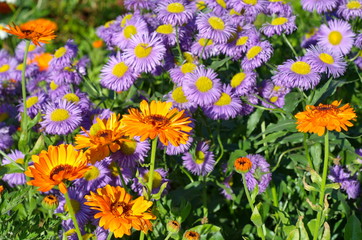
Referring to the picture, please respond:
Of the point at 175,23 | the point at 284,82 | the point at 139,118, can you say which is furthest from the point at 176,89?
the point at 139,118

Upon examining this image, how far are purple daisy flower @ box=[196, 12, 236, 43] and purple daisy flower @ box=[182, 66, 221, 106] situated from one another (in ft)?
0.46

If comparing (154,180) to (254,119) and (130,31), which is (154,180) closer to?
(254,119)

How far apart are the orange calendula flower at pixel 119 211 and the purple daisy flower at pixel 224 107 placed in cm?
57

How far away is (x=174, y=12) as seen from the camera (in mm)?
1947

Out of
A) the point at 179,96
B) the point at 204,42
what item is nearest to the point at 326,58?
the point at 204,42

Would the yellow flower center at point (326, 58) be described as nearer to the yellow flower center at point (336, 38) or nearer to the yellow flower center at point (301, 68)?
the yellow flower center at point (301, 68)

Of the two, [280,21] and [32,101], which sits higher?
[280,21]

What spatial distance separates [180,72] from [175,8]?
256 millimetres

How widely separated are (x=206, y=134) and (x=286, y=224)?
0.56m

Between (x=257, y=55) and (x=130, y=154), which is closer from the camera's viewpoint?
(x=130, y=154)

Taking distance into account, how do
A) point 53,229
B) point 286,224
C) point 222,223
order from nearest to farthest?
point 53,229, point 286,224, point 222,223

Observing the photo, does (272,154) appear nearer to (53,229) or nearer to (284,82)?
(284,82)

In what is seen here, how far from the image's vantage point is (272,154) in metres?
2.16

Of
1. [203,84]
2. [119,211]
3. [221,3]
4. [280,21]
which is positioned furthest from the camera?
[221,3]
